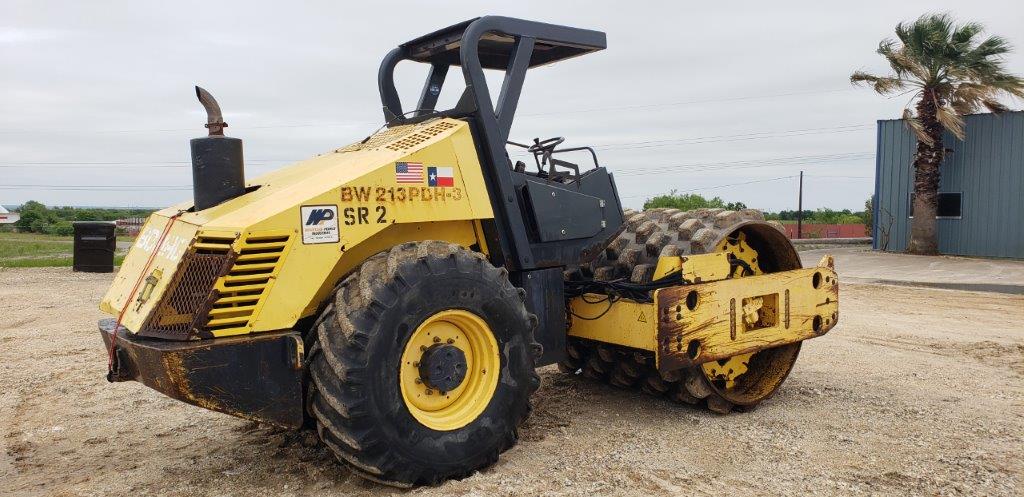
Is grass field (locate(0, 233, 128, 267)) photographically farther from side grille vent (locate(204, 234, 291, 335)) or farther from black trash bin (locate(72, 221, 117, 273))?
side grille vent (locate(204, 234, 291, 335))

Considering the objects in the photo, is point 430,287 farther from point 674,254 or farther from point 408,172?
point 674,254

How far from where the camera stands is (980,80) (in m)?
20.9

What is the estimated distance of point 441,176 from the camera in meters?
4.50

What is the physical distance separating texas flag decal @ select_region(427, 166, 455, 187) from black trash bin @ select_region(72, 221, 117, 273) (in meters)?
14.3

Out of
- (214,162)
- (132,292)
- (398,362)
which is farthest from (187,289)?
(398,362)

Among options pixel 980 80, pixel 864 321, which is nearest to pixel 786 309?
pixel 864 321

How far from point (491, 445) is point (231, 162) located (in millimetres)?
2113

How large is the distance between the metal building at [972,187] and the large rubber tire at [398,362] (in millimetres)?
20587

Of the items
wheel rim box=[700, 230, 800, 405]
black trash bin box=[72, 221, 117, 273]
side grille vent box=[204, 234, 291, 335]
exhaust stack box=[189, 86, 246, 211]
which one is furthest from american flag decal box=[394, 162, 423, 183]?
black trash bin box=[72, 221, 117, 273]

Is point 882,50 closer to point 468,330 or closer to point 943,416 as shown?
point 943,416

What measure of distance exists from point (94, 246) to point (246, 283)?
1470 cm

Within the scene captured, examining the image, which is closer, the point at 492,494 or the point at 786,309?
the point at 492,494

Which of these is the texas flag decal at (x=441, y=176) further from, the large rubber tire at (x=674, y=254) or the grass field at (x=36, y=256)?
the grass field at (x=36, y=256)

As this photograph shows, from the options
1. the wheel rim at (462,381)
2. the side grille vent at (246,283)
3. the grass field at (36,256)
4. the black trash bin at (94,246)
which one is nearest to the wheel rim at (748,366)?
the wheel rim at (462,381)
